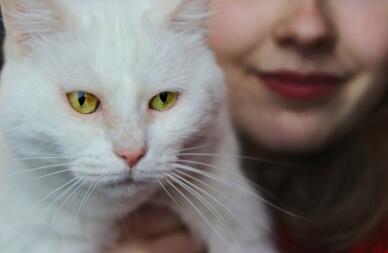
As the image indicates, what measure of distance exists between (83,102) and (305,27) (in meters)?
0.35

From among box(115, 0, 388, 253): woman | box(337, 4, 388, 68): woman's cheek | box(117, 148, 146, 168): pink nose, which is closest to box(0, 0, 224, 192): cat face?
box(117, 148, 146, 168): pink nose

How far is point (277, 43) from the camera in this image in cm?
78

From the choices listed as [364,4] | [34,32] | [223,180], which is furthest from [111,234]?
[364,4]

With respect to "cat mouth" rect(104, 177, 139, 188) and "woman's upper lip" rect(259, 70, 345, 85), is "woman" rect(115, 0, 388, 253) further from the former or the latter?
"cat mouth" rect(104, 177, 139, 188)

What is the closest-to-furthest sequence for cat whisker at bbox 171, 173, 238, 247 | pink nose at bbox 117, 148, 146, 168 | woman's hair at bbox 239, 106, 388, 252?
pink nose at bbox 117, 148, 146, 168, cat whisker at bbox 171, 173, 238, 247, woman's hair at bbox 239, 106, 388, 252

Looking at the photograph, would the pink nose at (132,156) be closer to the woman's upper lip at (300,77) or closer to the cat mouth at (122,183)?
the cat mouth at (122,183)

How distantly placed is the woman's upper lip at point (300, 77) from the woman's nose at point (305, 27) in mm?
39

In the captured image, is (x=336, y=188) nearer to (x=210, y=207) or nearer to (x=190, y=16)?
(x=210, y=207)

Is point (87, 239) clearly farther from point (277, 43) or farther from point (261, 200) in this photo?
point (277, 43)

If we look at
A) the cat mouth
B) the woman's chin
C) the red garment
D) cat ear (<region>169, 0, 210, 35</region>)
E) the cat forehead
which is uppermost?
the cat forehead

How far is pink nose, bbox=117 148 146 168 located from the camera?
60cm

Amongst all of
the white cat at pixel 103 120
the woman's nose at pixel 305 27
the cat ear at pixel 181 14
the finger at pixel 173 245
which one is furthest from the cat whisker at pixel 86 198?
the woman's nose at pixel 305 27

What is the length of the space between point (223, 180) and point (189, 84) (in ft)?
0.53

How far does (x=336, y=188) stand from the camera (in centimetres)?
91
